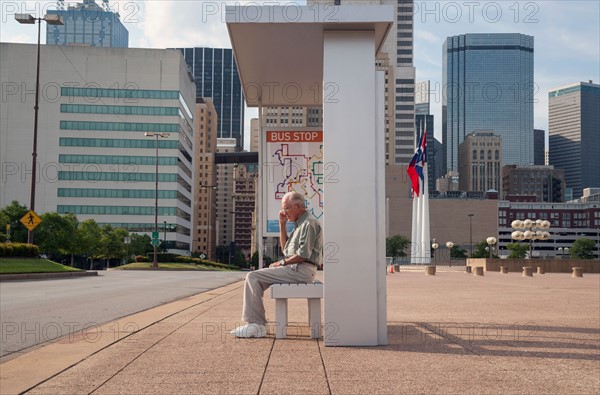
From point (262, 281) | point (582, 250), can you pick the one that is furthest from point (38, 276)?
point (582, 250)

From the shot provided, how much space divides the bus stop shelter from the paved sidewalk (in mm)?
255

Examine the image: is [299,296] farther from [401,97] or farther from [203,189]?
[203,189]

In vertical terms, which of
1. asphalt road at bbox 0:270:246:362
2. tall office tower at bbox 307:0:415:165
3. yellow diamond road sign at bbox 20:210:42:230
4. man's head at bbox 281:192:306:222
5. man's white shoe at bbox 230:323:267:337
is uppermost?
tall office tower at bbox 307:0:415:165

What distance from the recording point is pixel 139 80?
362 ft

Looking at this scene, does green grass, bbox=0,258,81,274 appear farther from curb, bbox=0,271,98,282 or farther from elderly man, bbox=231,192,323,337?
elderly man, bbox=231,192,323,337

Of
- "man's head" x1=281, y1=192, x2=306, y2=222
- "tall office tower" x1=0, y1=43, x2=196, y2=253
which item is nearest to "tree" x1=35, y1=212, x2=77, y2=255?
"tall office tower" x1=0, y1=43, x2=196, y2=253

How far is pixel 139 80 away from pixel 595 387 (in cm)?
10942

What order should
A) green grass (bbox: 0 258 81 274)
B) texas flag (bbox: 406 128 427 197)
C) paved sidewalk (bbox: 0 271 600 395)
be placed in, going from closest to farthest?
paved sidewalk (bbox: 0 271 600 395)
green grass (bbox: 0 258 81 274)
texas flag (bbox: 406 128 427 197)

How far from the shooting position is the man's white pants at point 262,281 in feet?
27.6

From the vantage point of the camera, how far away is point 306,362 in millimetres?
6512

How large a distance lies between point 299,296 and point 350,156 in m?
1.61

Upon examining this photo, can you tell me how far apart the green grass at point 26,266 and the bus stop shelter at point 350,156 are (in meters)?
24.5

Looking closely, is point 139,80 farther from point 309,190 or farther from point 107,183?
point 309,190

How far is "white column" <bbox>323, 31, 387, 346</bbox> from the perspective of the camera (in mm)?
7777
